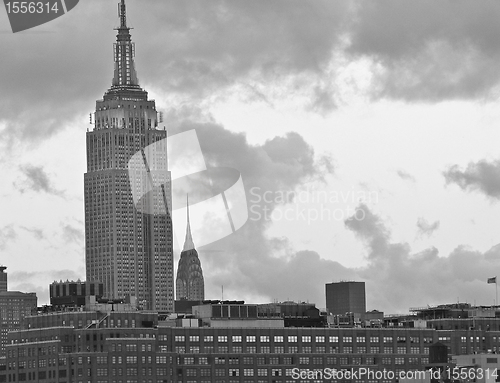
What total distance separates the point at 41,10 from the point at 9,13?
8823 mm

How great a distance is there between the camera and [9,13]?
19475 cm

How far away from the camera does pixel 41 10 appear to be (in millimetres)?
186875
